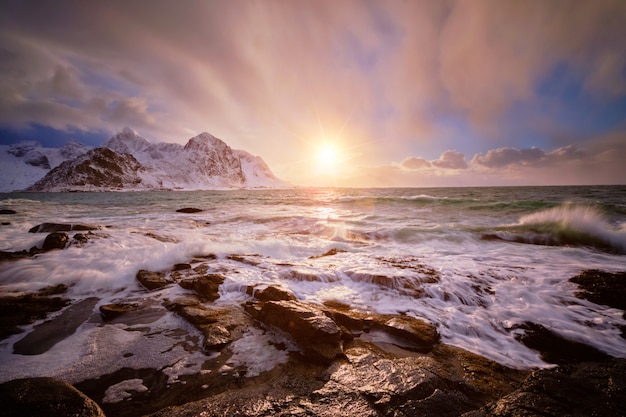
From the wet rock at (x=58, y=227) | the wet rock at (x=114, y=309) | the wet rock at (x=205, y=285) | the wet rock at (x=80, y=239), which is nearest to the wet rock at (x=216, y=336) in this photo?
the wet rock at (x=205, y=285)

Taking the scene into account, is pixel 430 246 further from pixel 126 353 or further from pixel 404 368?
pixel 126 353

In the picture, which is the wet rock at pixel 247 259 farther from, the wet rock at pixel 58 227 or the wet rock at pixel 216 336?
the wet rock at pixel 58 227

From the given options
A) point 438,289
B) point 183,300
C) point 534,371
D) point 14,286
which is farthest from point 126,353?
point 438,289

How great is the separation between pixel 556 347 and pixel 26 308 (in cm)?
1006

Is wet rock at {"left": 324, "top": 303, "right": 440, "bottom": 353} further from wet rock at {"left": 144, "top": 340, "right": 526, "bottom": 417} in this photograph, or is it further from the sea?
wet rock at {"left": 144, "top": 340, "right": 526, "bottom": 417}

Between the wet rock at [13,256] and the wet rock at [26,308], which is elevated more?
the wet rock at [13,256]

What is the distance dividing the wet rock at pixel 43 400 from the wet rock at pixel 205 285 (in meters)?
3.44

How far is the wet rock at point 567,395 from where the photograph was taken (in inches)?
109

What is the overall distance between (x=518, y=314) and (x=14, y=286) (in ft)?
37.9

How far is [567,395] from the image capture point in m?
3.02

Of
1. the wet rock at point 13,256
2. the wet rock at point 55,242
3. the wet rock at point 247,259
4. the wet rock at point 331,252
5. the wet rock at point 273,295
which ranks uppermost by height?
the wet rock at point 55,242

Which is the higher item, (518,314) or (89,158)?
(89,158)

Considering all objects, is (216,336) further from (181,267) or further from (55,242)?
(55,242)

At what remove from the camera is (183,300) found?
5695 millimetres
